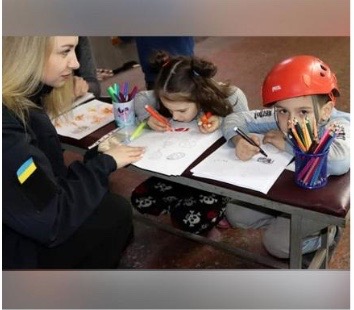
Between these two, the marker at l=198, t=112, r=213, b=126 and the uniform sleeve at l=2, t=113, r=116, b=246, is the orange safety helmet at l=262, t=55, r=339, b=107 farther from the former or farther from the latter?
the uniform sleeve at l=2, t=113, r=116, b=246

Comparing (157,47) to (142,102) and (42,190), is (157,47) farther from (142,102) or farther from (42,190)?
(42,190)

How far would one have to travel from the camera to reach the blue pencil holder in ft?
2.68

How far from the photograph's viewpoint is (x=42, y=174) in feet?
2.85

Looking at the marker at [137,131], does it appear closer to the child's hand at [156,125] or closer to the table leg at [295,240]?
the child's hand at [156,125]

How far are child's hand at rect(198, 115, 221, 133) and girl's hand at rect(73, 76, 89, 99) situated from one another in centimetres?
44

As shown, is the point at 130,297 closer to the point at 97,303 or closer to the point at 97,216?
the point at 97,303

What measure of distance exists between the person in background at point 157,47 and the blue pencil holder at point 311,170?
2.51 ft

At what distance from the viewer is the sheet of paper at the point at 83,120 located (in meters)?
1.18

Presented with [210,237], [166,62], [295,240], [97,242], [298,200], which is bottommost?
[210,237]

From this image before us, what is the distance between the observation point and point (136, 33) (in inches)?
24.6

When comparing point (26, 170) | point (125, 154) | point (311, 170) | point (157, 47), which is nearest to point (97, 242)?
point (125, 154)

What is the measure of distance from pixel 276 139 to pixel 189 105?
29cm

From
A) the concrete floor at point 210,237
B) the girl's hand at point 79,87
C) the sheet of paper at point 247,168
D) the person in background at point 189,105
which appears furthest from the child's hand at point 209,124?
the girl's hand at point 79,87

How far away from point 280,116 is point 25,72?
578mm
